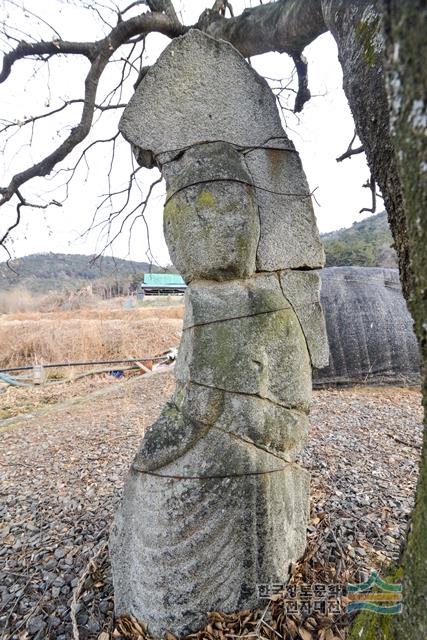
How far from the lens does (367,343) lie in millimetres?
6828

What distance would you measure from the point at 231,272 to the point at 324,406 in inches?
175

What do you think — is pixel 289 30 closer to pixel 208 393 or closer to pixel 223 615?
pixel 208 393

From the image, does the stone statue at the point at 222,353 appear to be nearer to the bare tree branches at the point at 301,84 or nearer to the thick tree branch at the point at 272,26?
the thick tree branch at the point at 272,26

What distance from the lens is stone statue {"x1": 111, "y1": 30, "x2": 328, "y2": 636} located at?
64.0 inches

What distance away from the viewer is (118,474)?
12.0 ft

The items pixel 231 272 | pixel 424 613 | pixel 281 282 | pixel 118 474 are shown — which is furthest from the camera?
pixel 118 474

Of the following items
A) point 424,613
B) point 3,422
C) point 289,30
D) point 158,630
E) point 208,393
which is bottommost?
point 3,422


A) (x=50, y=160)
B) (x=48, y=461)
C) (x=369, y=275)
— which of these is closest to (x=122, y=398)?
(x=48, y=461)

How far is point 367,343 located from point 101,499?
535 cm

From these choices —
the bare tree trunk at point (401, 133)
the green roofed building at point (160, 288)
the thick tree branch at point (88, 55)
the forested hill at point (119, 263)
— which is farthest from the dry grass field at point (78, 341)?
the green roofed building at point (160, 288)

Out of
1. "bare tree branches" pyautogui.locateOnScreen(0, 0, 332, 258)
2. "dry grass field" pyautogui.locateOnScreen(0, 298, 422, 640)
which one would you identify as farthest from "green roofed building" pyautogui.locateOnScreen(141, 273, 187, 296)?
"bare tree branches" pyautogui.locateOnScreen(0, 0, 332, 258)

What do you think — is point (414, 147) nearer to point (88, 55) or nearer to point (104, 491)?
point (104, 491)

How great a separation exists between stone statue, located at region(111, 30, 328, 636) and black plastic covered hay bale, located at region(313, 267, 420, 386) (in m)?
5.08

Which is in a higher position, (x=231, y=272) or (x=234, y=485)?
(x=231, y=272)
